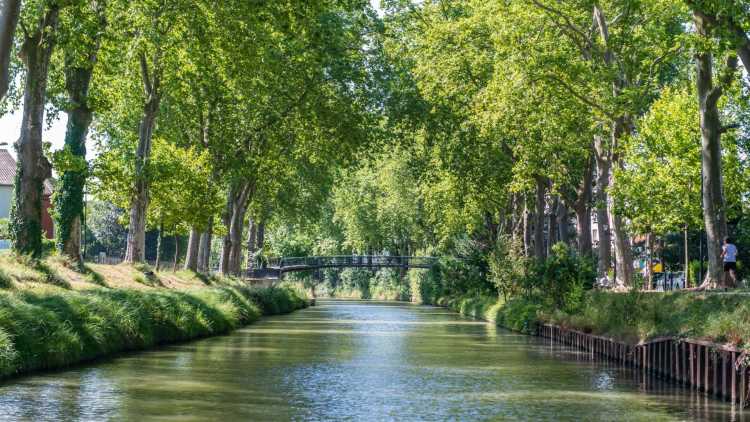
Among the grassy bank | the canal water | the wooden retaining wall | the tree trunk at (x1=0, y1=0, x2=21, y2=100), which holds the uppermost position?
the tree trunk at (x1=0, y1=0, x2=21, y2=100)

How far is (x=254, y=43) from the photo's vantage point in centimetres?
3192

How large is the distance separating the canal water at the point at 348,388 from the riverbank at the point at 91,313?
24.3 inches

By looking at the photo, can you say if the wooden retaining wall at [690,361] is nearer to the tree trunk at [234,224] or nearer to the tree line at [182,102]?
the tree line at [182,102]

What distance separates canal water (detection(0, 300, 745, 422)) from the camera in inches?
687

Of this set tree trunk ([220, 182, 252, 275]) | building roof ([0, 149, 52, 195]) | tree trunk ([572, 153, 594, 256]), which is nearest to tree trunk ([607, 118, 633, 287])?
tree trunk ([572, 153, 594, 256])

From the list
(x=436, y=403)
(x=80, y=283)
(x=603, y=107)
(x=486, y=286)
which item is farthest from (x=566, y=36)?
(x=486, y=286)

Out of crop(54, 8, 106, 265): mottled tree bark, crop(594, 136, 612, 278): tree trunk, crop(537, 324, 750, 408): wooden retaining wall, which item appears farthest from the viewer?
crop(594, 136, 612, 278): tree trunk

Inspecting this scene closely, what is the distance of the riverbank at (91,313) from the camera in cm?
2139

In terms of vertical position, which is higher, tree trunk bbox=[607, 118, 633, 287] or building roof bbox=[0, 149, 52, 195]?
building roof bbox=[0, 149, 52, 195]

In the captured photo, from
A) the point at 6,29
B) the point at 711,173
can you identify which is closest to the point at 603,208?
the point at 711,173

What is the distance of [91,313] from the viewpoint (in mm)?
25484

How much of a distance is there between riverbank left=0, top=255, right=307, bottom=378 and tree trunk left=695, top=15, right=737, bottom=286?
1557 cm

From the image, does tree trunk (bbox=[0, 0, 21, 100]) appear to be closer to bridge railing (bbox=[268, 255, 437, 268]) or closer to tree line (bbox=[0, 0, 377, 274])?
tree line (bbox=[0, 0, 377, 274])

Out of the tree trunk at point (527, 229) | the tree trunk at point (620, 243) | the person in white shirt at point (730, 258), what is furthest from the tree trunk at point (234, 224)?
the person in white shirt at point (730, 258)
